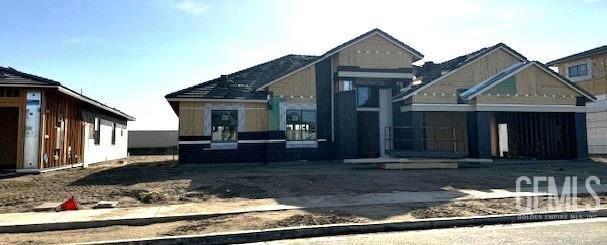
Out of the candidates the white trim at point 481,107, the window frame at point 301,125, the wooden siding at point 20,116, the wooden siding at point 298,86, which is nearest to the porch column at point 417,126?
the white trim at point 481,107

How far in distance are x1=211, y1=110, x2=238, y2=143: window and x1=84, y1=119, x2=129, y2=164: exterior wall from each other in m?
6.99

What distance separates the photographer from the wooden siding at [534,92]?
21.2 m

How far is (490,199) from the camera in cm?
1061

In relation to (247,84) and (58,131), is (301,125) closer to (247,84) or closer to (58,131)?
(247,84)

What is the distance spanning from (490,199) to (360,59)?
41.4 ft

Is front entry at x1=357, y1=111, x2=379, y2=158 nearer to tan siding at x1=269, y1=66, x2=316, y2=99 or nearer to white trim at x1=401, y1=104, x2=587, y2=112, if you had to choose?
white trim at x1=401, y1=104, x2=587, y2=112

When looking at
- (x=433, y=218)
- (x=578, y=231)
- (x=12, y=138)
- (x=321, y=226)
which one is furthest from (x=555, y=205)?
(x=12, y=138)

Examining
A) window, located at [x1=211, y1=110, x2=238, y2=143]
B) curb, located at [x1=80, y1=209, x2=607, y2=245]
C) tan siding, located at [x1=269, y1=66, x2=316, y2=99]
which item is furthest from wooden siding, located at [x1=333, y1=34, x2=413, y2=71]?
curb, located at [x1=80, y1=209, x2=607, y2=245]

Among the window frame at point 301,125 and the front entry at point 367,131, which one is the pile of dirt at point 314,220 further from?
the front entry at point 367,131

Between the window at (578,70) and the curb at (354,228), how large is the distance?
25.9 metres

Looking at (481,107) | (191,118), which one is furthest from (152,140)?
(481,107)

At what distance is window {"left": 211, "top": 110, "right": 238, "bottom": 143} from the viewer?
20688mm

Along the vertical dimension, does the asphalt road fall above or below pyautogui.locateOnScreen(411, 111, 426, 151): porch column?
below

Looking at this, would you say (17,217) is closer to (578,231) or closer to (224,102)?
(578,231)
